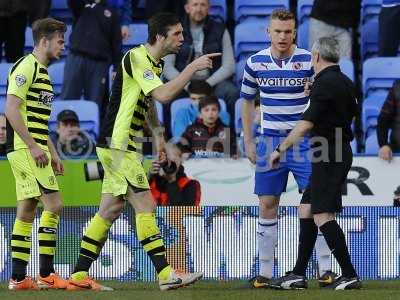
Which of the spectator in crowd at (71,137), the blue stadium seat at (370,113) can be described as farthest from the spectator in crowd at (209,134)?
the blue stadium seat at (370,113)

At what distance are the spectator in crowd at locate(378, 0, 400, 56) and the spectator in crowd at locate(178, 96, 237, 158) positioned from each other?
2.68 meters

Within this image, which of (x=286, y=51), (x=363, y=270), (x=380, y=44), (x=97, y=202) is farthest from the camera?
(x=380, y=44)

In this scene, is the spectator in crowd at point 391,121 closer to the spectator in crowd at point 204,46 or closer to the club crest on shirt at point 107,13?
the spectator in crowd at point 204,46

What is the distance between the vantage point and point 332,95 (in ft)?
34.1

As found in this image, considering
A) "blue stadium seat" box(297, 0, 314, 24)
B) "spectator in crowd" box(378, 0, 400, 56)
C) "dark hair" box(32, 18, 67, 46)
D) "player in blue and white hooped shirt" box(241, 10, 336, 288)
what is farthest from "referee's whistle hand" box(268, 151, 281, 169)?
"blue stadium seat" box(297, 0, 314, 24)

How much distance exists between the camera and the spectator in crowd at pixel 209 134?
14148mm

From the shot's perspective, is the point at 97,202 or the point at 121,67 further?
the point at 97,202

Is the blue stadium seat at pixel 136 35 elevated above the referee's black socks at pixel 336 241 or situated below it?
above

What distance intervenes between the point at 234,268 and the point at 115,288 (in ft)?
5.13

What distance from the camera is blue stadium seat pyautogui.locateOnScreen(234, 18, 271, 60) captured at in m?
16.8

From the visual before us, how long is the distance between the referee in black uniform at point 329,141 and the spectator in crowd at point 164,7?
6.55 m

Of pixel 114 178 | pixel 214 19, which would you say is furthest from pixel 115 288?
pixel 214 19

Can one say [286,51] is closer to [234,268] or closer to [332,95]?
[332,95]

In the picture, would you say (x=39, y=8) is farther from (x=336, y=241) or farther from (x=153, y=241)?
(x=336, y=241)
